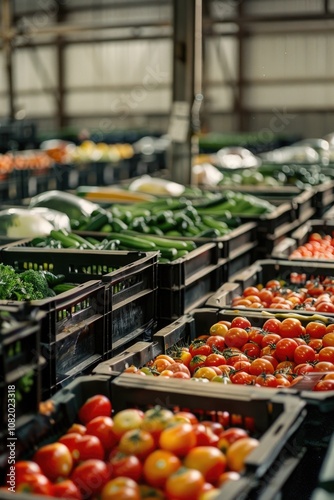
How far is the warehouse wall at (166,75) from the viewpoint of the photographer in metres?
18.5

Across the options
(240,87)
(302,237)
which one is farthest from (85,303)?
(240,87)

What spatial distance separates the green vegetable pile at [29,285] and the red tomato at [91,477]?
3.31ft

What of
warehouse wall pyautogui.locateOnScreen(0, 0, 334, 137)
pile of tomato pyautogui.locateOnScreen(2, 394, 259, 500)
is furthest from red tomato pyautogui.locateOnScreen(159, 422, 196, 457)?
warehouse wall pyautogui.locateOnScreen(0, 0, 334, 137)

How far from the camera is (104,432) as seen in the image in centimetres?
208

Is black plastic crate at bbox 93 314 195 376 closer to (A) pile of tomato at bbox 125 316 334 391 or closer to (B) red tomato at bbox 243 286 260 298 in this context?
(A) pile of tomato at bbox 125 316 334 391

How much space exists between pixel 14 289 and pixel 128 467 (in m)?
1.11

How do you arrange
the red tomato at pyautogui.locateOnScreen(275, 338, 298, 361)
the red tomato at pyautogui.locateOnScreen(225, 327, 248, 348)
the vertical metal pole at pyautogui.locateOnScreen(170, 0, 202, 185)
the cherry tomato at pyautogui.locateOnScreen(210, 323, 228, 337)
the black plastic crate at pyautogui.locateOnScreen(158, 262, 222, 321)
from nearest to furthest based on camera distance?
the red tomato at pyautogui.locateOnScreen(275, 338, 298, 361) < the red tomato at pyautogui.locateOnScreen(225, 327, 248, 348) < the cherry tomato at pyautogui.locateOnScreen(210, 323, 228, 337) < the black plastic crate at pyautogui.locateOnScreen(158, 262, 222, 321) < the vertical metal pole at pyautogui.locateOnScreen(170, 0, 202, 185)

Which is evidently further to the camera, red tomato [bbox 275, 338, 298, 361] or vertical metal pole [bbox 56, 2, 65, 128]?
vertical metal pole [bbox 56, 2, 65, 128]

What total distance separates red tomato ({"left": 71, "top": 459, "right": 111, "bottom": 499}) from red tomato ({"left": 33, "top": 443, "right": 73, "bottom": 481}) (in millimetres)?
53

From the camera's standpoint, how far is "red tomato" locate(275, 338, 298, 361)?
2.90 meters

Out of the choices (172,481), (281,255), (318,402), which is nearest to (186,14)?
(281,255)

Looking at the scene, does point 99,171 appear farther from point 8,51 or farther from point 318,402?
point 318,402

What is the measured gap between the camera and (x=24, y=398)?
2.07 metres

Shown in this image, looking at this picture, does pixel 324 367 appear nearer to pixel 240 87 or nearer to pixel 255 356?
pixel 255 356
